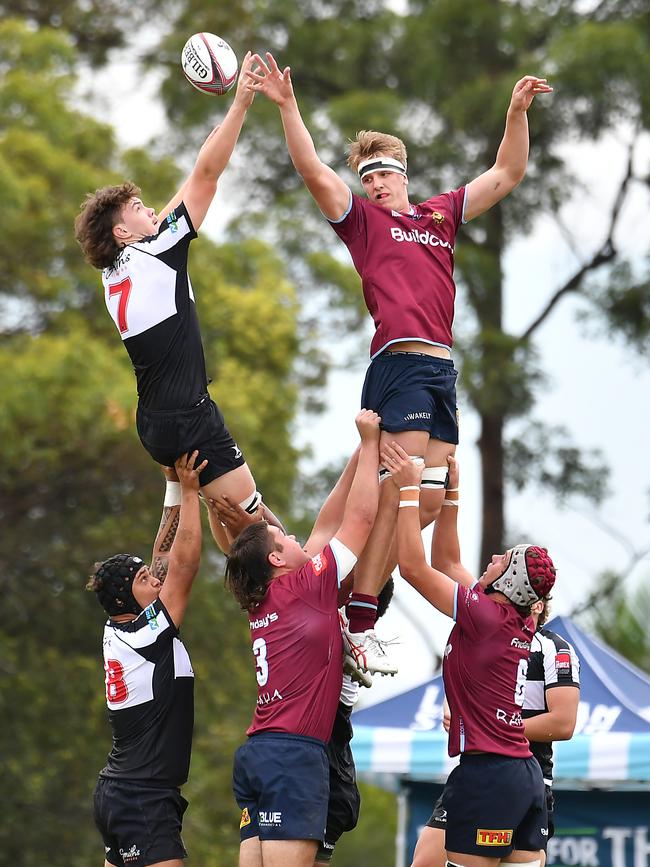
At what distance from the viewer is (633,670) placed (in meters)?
10.3

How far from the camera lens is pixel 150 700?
6.93 meters

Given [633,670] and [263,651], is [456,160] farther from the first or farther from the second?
[263,651]

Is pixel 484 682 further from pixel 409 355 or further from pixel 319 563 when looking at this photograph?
pixel 409 355

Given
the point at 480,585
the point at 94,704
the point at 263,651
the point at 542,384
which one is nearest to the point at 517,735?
the point at 480,585

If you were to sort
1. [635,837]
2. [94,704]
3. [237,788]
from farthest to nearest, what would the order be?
[94,704], [635,837], [237,788]

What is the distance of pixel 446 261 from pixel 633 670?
441 centimetres

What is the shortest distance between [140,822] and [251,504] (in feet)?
5.24

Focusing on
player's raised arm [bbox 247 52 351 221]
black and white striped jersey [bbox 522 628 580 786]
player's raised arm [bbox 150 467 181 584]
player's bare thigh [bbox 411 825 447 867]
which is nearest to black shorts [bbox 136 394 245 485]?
player's raised arm [bbox 150 467 181 584]

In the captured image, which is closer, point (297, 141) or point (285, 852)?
point (285, 852)

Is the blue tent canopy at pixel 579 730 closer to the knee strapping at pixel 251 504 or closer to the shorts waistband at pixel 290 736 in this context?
the knee strapping at pixel 251 504

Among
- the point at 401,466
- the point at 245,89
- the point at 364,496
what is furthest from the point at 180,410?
the point at 245,89

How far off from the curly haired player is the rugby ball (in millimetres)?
1961

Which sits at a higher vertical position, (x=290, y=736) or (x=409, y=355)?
(x=409, y=355)

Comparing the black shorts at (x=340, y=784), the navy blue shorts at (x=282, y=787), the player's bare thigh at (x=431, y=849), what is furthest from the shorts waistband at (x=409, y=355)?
the player's bare thigh at (x=431, y=849)
